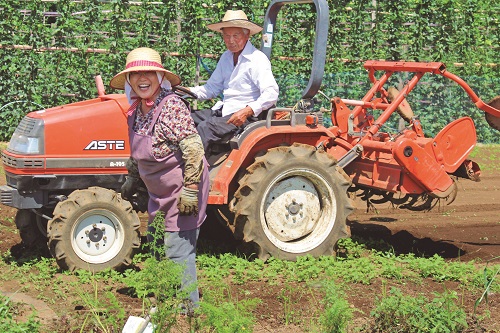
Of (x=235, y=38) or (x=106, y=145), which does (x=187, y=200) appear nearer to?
(x=106, y=145)

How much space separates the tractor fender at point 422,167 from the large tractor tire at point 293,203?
53 centimetres

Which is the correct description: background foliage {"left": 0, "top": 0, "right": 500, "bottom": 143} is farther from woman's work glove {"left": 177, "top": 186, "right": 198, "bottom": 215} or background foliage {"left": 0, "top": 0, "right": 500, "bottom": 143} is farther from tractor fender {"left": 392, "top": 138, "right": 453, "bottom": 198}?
woman's work glove {"left": 177, "top": 186, "right": 198, "bottom": 215}

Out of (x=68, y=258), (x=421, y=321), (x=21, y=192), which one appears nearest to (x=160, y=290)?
(x=421, y=321)

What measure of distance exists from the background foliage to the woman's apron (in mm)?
8868

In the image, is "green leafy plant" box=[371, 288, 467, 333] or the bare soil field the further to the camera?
the bare soil field

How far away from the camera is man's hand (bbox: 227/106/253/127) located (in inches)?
284

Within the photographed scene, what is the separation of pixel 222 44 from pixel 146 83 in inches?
383

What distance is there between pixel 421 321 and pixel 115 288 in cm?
243

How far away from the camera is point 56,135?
7227mm

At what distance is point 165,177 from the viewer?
5535 millimetres

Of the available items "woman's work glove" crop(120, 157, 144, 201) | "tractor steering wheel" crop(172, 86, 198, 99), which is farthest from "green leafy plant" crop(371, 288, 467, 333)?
"tractor steering wheel" crop(172, 86, 198, 99)

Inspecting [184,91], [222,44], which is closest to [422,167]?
[184,91]

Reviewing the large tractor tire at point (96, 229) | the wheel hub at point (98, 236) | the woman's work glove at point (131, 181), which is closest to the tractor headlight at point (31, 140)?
the large tractor tire at point (96, 229)

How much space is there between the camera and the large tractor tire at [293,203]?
7258 mm
